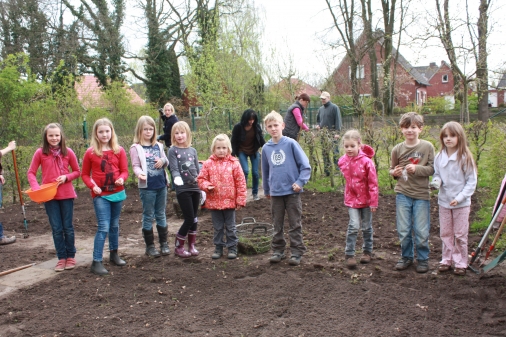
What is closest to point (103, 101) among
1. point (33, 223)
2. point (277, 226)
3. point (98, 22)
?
point (98, 22)

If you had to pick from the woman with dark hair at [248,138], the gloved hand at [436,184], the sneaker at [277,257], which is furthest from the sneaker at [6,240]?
the gloved hand at [436,184]

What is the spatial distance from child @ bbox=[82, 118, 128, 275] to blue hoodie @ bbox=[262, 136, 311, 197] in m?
1.73

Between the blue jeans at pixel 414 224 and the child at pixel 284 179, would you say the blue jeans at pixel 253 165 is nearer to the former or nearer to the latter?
the child at pixel 284 179

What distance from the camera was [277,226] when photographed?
5.20 meters

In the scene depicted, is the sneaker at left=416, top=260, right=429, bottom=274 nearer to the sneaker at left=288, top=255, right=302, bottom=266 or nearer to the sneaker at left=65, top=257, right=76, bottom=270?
the sneaker at left=288, top=255, right=302, bottom=266

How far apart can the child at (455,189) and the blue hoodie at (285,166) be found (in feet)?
4.55

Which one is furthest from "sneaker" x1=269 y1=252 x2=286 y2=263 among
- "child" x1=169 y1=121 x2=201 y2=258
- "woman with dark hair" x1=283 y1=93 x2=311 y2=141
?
"woman with dark hair" x1=283 y1=93 x2=311 y2=141

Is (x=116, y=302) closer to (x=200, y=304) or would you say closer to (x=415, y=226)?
(x=200, y=304)

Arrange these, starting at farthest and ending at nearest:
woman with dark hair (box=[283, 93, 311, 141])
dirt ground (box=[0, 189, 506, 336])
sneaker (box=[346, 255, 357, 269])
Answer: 1. woman with dark hair (box=[283, 93, 311, 141])
2. sneaker (box=[346, 255, 357, 269])
3. dirt ground (box=[0, 189, 506, 336])

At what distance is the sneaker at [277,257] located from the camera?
16.7 ft

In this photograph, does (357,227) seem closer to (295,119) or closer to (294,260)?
(294,260)

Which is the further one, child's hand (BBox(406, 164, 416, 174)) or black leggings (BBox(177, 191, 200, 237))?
black leggings (BBox(177, 191, 200, 237))

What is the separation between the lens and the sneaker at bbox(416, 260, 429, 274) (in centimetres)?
455

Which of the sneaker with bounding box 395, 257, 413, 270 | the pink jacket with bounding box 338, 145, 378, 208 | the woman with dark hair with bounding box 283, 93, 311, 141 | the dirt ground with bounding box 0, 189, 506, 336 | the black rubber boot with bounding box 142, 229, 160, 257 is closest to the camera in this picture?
the dirt ground with bounding box 0, 189, 506, 336
